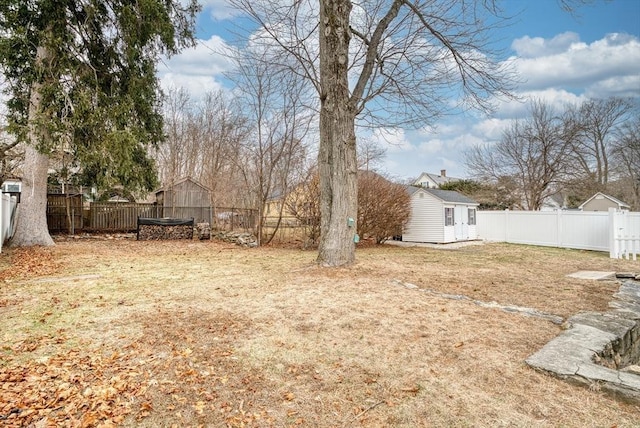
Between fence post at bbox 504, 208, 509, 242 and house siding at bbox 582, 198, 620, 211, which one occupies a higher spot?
house siding at bbox 582, 198, 620, 211

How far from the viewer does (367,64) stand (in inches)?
291

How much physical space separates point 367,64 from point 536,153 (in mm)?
16849

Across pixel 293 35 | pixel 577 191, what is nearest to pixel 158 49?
pixel 293 35

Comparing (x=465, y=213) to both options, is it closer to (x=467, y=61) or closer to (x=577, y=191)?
(x=577, y=191)

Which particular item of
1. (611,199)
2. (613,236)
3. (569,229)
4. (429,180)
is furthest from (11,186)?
(611,199)

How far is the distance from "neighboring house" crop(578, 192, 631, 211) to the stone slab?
1989cm

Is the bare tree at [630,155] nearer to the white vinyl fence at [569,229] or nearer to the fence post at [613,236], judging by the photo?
the white vinyl fence at [569,229]

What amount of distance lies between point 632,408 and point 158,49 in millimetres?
13847

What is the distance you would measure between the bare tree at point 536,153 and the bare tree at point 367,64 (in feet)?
48.1

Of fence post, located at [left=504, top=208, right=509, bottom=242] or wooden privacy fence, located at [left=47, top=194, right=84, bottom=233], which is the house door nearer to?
fence post, located at [left=504, top=208, right=509, bottom=242]

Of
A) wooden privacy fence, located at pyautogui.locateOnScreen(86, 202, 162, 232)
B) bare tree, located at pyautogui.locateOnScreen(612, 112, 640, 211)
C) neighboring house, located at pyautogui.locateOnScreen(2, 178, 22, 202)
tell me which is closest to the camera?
neighboring house, located at pyautogui.locateOnScreen(2, 178, 22, 202)

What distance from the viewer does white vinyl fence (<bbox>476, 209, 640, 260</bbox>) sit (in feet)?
34.9

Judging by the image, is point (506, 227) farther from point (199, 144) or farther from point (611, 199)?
point (199, 144)

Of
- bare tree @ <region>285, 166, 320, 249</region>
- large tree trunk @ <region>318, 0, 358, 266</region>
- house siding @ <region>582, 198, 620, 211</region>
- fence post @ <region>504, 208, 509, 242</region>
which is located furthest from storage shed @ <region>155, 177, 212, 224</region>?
house siding @ <region>582, 198, 620, 211</region>
